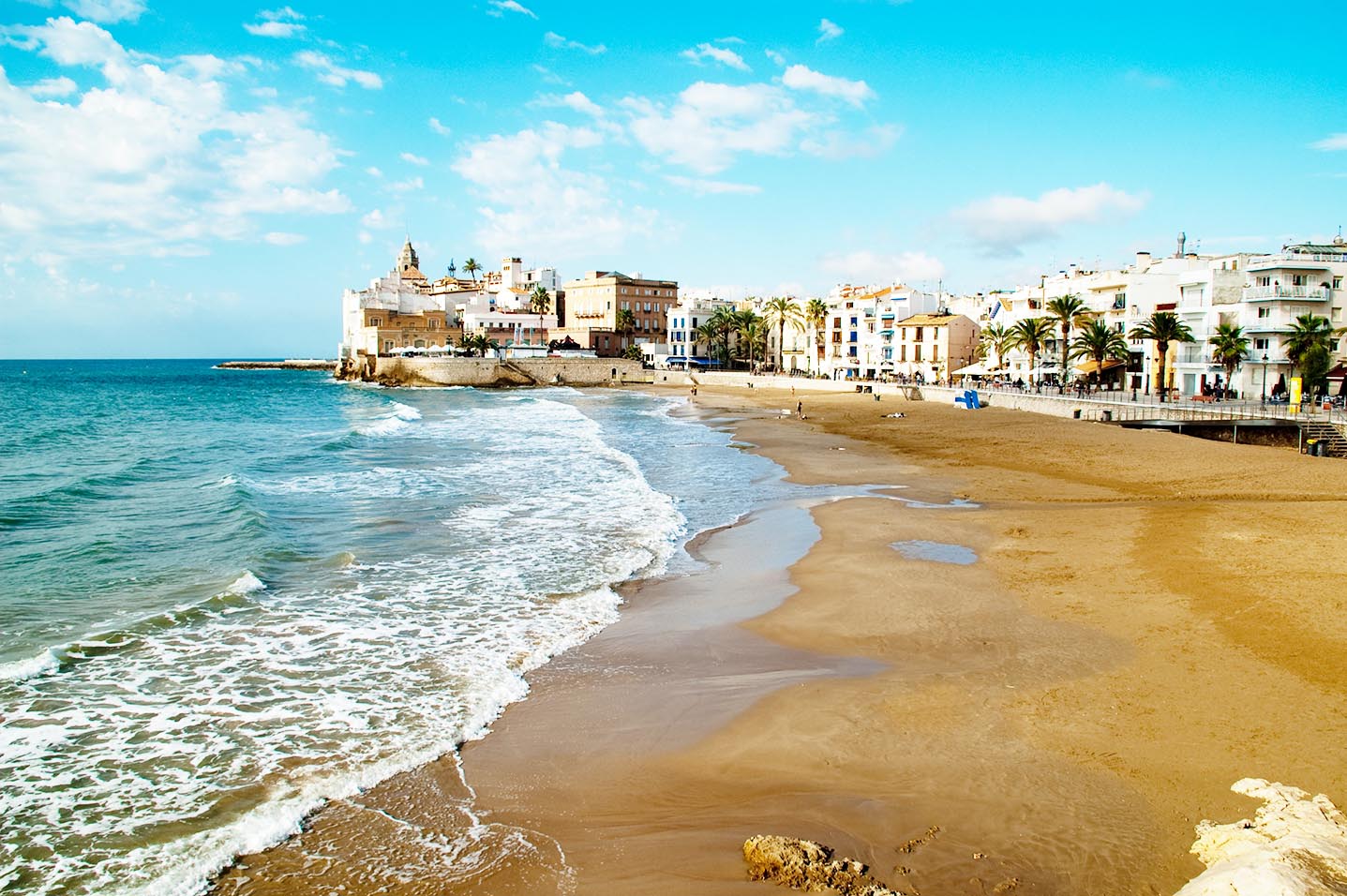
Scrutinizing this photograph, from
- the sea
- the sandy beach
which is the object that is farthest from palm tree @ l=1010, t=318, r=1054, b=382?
the sandy beach

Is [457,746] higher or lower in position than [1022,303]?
lower

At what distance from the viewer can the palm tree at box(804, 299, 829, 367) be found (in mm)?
87000

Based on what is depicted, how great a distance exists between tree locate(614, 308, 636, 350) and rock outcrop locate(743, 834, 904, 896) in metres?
108

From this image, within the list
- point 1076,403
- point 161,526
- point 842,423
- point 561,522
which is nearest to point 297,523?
point 161,526

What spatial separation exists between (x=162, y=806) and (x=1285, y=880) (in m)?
8.66

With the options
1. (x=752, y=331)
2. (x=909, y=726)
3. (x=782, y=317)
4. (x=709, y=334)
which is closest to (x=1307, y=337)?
(x=909, y=726)

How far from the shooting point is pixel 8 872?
21.3ft

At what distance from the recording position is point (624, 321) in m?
112

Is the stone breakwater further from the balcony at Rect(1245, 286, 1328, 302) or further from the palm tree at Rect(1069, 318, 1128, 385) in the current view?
the balcony at Rect(1245, 286, 1328, 302)

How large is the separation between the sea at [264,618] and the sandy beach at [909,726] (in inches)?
34.2

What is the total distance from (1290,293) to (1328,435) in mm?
16749

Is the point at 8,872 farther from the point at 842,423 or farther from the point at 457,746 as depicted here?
the point at 842,423

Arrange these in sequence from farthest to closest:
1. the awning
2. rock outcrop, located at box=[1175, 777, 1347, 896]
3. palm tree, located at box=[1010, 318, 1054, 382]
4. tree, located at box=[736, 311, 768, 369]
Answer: tree, located at box=[736, 311, 768, 369]
palm tree, located at box=[1010, 318, 1054, 382]
the awning
rock outcrop, located at box=[1175, 777, 1347, 896]

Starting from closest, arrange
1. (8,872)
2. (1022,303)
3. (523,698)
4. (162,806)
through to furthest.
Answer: (8,872), (162,806), (523,698), (1022,303)
